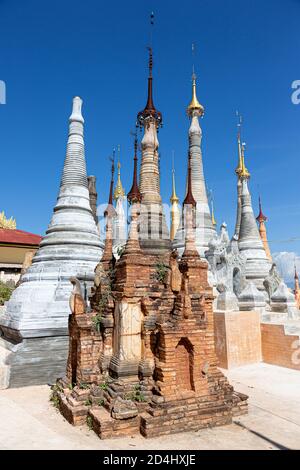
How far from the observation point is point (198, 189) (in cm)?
2461

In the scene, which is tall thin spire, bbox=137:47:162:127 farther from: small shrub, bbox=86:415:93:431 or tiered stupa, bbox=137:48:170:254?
small shrub, bbox=86:415:93:431

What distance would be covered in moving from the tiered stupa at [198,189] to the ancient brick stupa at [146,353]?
40.1 ft

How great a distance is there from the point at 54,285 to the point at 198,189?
46.1 ft

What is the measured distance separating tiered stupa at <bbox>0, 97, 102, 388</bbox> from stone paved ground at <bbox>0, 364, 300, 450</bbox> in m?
0.89

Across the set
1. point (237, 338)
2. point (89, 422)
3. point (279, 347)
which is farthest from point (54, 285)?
point (279, 347)

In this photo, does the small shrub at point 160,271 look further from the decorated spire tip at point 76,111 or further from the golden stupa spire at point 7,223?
the golden stupa spire at point 7,223

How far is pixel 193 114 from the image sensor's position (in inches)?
1108

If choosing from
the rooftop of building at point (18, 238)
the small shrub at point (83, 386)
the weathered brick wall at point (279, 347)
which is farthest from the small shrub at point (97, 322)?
the rooftop of building at point (18, 238)

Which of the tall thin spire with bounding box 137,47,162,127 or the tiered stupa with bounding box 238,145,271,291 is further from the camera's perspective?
the tiered stupa with bounding box 238,145,271,291

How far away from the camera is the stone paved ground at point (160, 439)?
6.71 meters

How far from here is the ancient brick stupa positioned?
730cm

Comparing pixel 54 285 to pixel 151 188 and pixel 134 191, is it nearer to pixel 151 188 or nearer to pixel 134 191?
pixel 151 188

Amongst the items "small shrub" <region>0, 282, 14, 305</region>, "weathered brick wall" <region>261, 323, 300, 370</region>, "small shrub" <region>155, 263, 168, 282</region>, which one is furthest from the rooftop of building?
"small shrub" <region>155, 263, 168, 282</region>
